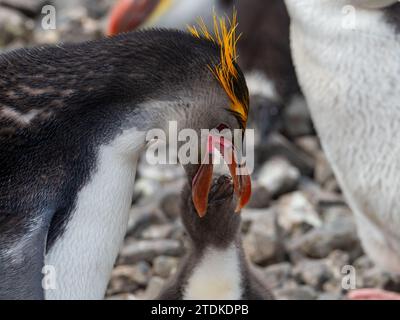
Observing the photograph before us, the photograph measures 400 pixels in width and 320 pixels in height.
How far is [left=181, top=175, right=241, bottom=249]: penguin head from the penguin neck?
0.07ft

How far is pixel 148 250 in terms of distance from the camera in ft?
15.1

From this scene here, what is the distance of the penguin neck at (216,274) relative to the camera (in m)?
3.74

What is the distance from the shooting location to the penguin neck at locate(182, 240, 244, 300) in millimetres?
3738

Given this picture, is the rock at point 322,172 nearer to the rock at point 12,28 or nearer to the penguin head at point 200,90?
the rock at point 12,28

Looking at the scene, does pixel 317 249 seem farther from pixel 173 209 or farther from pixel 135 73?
pixel 135 73

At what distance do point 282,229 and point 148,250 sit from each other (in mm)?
660

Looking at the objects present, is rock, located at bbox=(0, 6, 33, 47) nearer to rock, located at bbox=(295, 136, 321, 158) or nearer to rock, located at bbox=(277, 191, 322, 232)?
rock, located at bbox=(295, 136, 321, 158)

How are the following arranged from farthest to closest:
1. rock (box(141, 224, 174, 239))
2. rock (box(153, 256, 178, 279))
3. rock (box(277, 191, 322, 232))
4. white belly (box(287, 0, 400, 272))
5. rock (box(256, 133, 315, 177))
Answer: rock (box(256, 133, 315, 177))
rock (box(277, 191, 322, 232))
rock (box(141, 224, 174, 239))
rock (box(153, 256, 178, 279))
white belly (box(287, 0, 400, 272))

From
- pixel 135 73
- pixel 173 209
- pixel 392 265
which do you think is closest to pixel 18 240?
pixel 135 73

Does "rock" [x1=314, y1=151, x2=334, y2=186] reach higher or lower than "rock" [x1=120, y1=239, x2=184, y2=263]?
higher

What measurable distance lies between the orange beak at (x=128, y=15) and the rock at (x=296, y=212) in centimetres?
142

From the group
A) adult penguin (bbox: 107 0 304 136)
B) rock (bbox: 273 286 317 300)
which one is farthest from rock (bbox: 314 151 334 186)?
rock (bbox: 273 286 317 300)

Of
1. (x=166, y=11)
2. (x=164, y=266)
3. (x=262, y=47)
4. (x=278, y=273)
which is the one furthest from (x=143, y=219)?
(x=166, y=11)

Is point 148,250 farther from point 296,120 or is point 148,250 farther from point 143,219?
point 296,120
